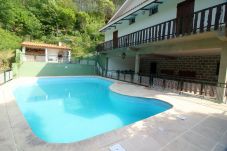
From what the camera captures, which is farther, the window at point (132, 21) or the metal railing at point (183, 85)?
the window at point (132, 21)

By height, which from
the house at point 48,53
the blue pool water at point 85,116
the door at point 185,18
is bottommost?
the blue pool water at point 85,116

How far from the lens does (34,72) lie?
17.2 m

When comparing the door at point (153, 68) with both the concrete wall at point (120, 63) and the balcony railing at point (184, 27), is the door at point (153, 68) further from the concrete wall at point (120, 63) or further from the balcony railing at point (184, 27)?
the balcony railing at point (184, 27)

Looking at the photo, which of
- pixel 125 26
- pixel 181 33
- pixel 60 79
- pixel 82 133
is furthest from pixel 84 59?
pixel 82 133

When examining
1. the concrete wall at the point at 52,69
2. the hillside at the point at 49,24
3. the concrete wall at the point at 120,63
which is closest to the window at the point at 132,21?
the concrete wall at the point at 120,63

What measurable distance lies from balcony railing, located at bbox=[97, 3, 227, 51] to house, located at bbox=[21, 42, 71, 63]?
11.4 m

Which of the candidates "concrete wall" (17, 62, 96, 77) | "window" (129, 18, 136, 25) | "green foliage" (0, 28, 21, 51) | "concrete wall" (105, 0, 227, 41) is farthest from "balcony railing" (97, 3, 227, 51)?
"green foliage" (0, 28, 21, 51)

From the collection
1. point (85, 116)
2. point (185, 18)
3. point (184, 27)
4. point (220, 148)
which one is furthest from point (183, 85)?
point (220, 148)

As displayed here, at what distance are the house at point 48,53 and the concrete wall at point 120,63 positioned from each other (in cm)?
680

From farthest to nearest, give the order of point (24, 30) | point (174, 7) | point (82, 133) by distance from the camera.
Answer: point (24, 30)
point (174, 7)
point (82, 133)

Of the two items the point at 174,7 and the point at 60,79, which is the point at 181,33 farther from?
the point at 60,79

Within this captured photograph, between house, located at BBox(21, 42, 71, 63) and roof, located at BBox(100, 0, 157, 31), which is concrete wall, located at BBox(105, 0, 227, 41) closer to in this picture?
roof, located at BBox(100, 0, 157, 31)

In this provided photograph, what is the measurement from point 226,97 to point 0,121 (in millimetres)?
9282

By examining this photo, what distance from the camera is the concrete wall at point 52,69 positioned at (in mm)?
16656
